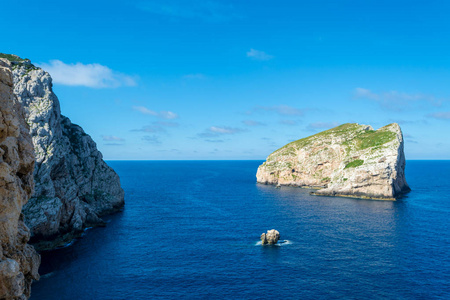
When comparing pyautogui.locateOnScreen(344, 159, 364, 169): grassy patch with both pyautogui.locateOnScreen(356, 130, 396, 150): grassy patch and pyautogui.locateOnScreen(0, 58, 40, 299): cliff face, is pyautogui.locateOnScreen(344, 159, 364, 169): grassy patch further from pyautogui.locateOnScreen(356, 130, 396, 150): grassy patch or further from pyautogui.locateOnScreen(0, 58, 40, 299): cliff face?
pyautogui.locateOnScreen(0, 58, 40, 299): cliff face

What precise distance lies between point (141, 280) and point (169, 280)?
20.3 feet

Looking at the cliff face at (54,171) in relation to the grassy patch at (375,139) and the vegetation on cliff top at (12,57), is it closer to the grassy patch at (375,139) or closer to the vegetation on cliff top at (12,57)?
the vegetation on cliff top at (12,57)

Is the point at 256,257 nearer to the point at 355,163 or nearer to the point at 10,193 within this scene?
the point at 10,193

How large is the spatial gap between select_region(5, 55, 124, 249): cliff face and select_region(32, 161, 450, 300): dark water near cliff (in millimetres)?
7434

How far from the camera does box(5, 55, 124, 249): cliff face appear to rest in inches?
3238

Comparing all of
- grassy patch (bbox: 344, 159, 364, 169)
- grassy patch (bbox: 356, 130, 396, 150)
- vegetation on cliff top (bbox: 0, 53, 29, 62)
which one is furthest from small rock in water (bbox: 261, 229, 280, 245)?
grassy patch (bbox: 356, 130, 396, 150)

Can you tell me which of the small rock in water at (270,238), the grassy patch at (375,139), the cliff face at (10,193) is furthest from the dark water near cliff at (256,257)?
the grassy patch at (375,139)

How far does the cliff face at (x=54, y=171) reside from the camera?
82.2 meters

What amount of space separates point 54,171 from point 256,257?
224 ft

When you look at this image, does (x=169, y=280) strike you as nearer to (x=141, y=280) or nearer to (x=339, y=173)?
(x=141, y=280)

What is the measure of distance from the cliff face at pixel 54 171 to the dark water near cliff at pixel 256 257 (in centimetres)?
743

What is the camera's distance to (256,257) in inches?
3044

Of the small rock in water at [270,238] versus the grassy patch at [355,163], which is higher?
the grassy patch at [355,163]

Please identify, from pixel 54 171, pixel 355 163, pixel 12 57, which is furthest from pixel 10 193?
pixel 355 163
